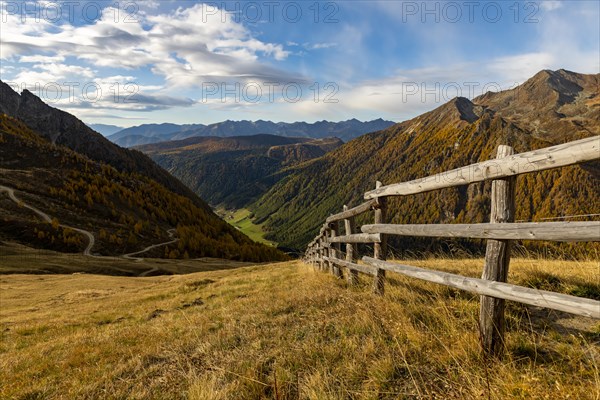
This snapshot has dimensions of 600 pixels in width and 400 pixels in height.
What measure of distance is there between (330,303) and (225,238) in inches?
4912

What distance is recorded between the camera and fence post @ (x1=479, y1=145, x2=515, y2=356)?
14.6 feet

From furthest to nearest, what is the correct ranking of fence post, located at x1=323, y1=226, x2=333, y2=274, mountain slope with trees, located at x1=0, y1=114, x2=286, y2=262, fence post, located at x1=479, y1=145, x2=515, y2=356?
mountain slope with trees, located at x1=0, y1=114, x2=286, y2=262 → fence post, located at x1=323, y1=226, x2=333, y2=274 → fence post, located at x1=479, y1=145, x2=515, y2=356

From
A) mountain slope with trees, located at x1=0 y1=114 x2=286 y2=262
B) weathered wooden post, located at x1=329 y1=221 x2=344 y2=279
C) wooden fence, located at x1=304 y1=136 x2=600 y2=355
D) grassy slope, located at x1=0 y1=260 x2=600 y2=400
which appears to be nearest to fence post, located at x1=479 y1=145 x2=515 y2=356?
wooden fence, located at x1=304 y1=136 x2=600 y2=355

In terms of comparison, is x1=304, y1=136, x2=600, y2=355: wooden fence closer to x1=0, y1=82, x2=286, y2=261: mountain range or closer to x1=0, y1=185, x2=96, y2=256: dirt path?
x1=0, y1=82, x2=286, y2=261: mountain range

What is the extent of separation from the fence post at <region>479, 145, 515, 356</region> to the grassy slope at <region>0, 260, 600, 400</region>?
208 mm

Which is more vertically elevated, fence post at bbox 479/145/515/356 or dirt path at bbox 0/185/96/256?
fence post at bbox 479/145/515/356

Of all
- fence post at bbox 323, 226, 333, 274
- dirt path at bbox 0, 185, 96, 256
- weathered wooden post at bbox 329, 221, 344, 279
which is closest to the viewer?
weathered wooden post at bbox 329, 221, 344, 279

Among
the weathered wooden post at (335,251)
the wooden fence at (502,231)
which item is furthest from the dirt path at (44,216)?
the wooden fence at (502,231)

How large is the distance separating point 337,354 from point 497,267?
251 centimetres

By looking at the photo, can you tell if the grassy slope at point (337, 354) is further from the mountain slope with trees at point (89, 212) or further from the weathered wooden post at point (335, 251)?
the mountain slope with trees at point (89, 212)

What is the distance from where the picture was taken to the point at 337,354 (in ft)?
15.8

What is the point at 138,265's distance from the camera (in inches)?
2005

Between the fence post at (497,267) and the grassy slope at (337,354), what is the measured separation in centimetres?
21

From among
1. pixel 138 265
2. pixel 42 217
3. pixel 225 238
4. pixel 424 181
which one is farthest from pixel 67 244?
pixel 424 181
